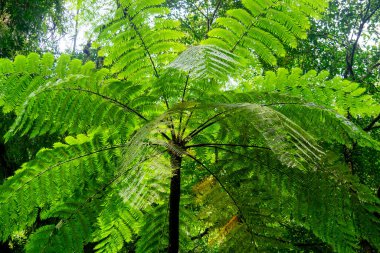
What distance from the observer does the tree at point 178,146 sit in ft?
6.19

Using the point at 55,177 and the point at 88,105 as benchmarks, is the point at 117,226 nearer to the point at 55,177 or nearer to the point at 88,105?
the point at 55,177

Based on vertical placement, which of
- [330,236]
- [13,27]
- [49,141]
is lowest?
[330,236]

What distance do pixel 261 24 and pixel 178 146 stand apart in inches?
43.0

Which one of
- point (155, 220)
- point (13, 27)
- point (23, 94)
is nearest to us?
point (23, 94)

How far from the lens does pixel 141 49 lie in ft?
7.73

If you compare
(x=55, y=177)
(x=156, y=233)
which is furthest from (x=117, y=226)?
(x=55, y=177)

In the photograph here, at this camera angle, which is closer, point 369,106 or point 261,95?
point 261,95

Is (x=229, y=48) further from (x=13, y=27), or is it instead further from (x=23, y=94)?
(x=13, y=27)

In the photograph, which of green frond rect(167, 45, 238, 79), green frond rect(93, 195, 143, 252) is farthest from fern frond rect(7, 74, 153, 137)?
green frond rect(167, 45, 238, 79)

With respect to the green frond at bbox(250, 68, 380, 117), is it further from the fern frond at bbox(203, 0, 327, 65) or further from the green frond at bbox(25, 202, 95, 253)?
the green frond at bbox(25, 202, 95, 253)

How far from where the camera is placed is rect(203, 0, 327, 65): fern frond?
7.55 ft

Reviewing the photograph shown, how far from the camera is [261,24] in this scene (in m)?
2.34

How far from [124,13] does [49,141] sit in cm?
393

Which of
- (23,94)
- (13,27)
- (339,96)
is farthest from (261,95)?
(13,27)
